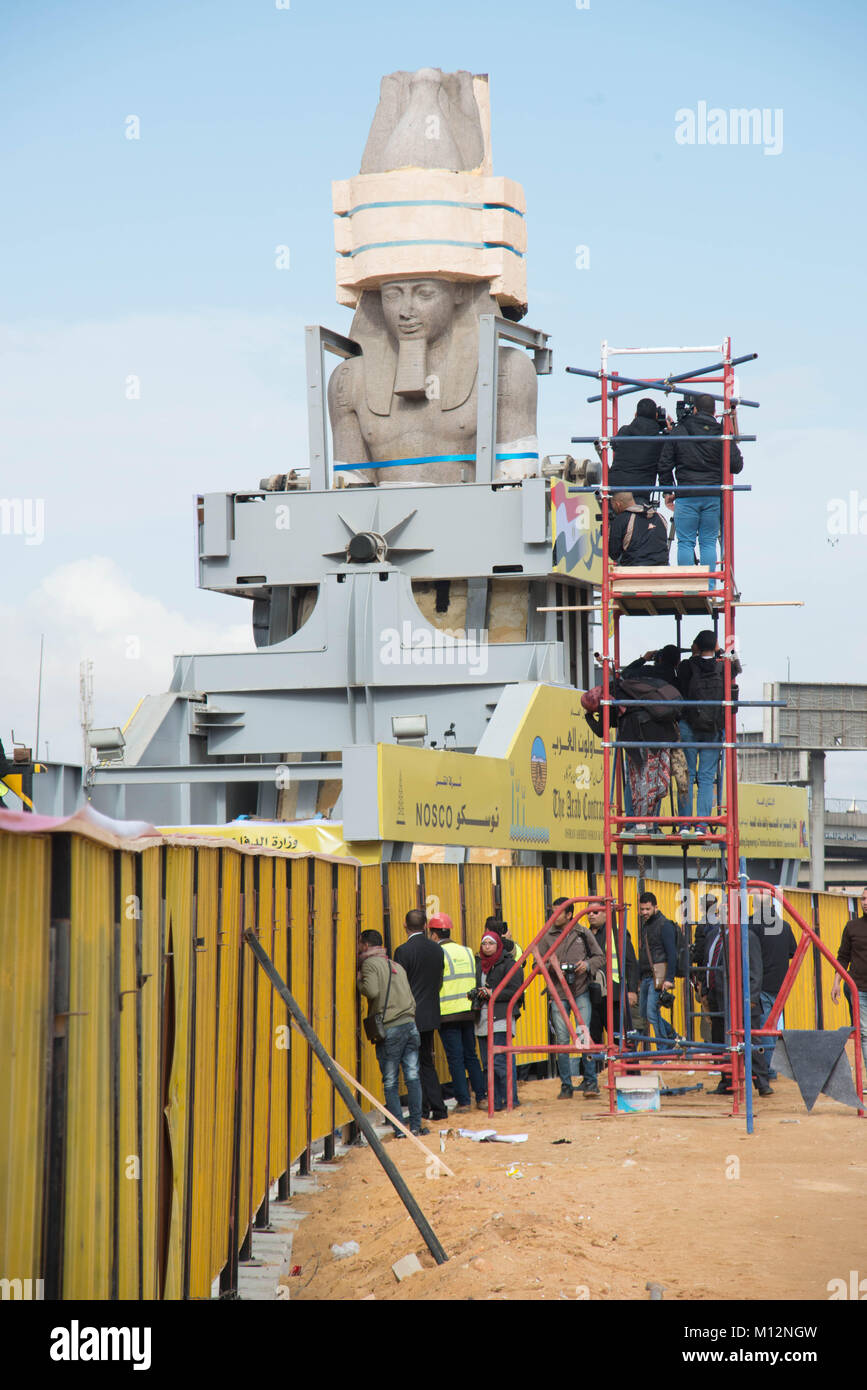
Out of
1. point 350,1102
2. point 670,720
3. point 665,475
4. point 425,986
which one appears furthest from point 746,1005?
point 350,1102

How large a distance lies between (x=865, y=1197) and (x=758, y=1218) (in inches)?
41.0

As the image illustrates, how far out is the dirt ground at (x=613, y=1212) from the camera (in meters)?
8.25

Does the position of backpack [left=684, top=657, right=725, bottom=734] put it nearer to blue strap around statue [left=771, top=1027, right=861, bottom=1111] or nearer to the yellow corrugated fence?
blue strap around statue [left=771, top=1027, right=861, bottom=1111]

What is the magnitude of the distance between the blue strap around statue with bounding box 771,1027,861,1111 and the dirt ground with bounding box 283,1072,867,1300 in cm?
23

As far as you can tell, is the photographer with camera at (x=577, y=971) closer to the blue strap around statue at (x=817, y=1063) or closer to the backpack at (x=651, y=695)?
the backpack at (x=651, y=695)

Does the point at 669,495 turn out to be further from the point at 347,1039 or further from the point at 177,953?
the point at 177,953

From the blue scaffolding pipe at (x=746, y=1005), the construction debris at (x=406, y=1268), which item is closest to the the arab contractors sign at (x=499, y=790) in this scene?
the blue scaffolding pipe at (x=746, y=1005)

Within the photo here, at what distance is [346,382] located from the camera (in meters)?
29.0

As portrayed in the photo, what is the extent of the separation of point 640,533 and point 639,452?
2.19 ft

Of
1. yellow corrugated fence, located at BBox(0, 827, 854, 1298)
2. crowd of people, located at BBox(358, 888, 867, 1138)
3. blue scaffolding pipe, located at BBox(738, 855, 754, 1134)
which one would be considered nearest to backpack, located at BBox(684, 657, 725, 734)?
blue scaffolding pipe, located at BBox(738, 855, 754, 1134)

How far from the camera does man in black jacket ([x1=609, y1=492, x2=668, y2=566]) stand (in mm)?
14758

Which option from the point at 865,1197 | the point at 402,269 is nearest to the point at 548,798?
the point at 402,269

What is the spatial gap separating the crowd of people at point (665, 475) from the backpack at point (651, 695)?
1044 millimetres

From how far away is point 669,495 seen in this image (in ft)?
49.2
